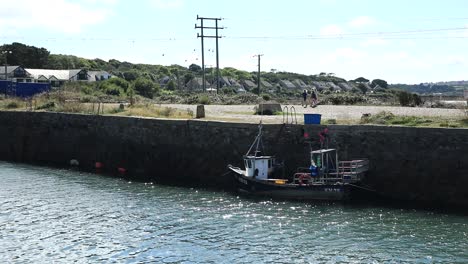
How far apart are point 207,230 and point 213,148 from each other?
983 cm

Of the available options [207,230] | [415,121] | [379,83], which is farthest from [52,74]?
[207,230]

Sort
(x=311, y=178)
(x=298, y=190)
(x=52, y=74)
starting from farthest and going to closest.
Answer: (x=52, y=74) → (x=311, y=178) → (x=298, y=190)

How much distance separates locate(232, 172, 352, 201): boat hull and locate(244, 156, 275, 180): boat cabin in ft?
1.55

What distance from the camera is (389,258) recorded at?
18234 mm

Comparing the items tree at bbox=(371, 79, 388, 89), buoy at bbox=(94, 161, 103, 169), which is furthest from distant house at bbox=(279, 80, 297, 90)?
buoy at bbox=(94, 161, 103, 169)

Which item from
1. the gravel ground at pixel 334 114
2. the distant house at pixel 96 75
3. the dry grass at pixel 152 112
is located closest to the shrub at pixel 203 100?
the gravel ground at pixel 334 114

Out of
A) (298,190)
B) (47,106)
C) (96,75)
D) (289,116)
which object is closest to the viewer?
(298,190)

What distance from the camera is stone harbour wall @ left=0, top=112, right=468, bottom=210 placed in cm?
2567

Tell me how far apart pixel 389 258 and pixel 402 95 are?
99.0 ft

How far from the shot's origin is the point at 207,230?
21297mm

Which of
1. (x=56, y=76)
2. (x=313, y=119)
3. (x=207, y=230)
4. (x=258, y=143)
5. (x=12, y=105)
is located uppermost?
(x=56, y=76)

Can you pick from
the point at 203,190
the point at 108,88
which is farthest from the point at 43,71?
the point at 203,190

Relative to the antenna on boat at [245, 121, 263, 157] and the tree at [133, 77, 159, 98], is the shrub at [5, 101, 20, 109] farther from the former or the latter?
the tree at [133, 77, 159, 98]

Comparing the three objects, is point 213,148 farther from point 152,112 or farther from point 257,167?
point 152,112
